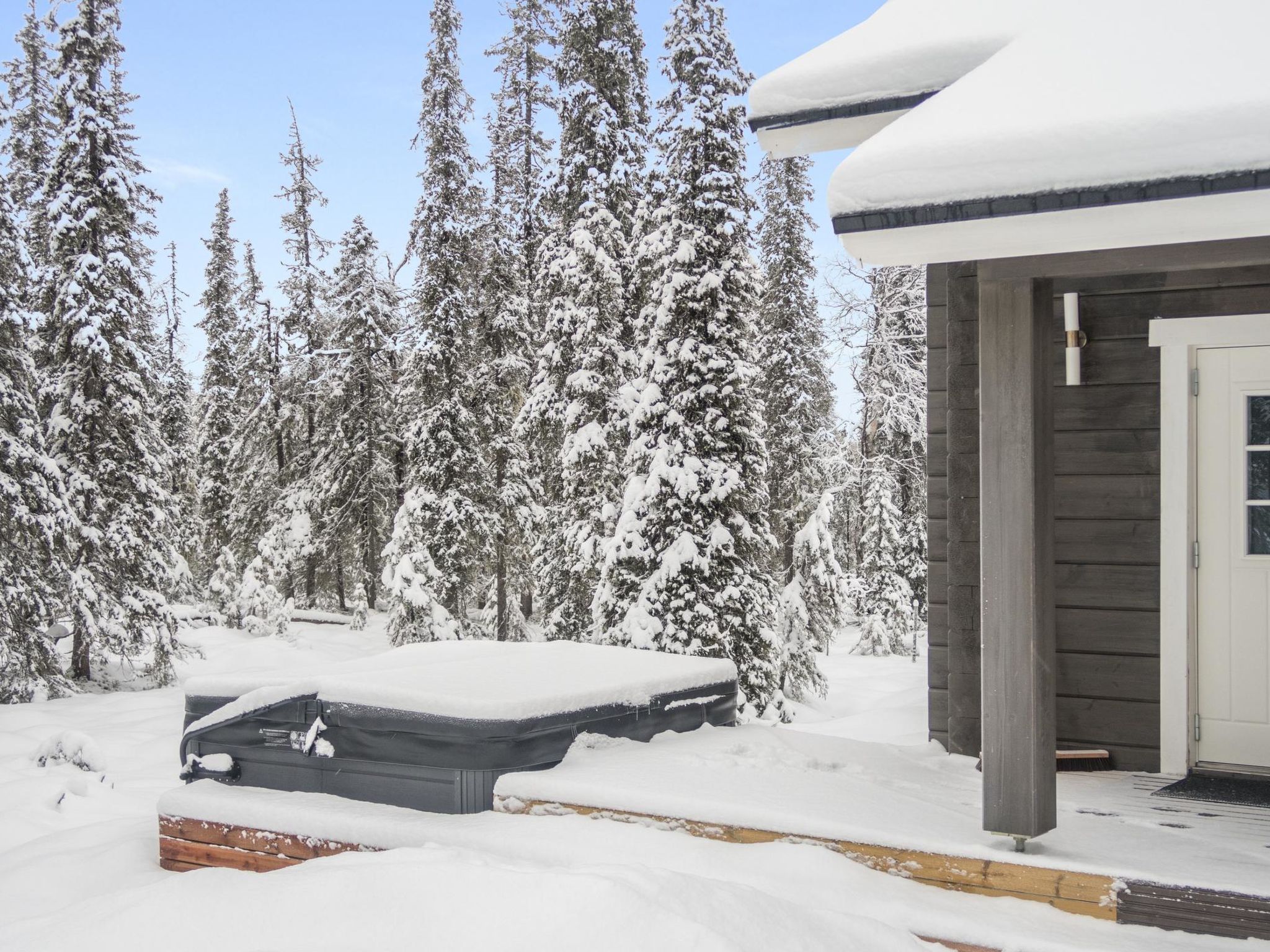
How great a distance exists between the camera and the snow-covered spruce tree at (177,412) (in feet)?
66.3

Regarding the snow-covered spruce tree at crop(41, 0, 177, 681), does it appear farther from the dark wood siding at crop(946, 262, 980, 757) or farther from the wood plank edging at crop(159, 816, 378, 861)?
the dark wood siding at crop(946, 262, 980, 757)

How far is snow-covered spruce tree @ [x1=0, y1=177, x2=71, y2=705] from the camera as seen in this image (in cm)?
1062

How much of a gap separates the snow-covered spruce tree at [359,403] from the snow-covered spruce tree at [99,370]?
5126 millimetres

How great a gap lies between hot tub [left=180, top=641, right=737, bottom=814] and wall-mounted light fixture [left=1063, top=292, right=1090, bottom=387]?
2.45 m

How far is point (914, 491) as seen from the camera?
759 inches

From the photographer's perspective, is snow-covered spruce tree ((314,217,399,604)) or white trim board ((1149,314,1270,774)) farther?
snow-covered spruce tree ((314,217,399,604))

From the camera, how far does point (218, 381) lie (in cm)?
2250

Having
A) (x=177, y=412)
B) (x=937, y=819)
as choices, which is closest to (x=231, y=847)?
(x=937, y=819)

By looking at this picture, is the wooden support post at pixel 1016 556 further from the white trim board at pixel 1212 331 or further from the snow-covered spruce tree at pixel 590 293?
the snow-covered spruce tree at pixel 590 293

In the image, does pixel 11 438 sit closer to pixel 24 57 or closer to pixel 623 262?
pixel 623 262

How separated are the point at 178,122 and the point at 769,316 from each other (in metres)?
10.9

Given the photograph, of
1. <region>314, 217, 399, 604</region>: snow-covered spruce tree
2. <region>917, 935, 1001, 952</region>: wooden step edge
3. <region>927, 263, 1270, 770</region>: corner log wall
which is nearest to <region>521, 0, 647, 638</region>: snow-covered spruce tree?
<region>314, 217, 399, 604</region>: snow-covered spruce tree

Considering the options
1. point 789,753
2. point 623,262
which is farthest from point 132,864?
point 623,262

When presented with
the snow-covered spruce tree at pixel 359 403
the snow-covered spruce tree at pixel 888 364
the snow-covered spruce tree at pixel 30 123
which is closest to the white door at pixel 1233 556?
the snow-covered spruce tree at pixel 888 364
